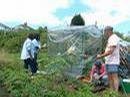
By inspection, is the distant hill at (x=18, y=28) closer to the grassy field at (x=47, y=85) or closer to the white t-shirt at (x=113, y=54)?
the grassy field at (x=47, y=85)

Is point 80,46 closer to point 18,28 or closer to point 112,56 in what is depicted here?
point 112,56

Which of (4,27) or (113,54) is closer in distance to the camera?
(113,54)

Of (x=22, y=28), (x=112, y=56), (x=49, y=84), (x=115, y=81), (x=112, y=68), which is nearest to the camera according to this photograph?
(x=115, y=81)

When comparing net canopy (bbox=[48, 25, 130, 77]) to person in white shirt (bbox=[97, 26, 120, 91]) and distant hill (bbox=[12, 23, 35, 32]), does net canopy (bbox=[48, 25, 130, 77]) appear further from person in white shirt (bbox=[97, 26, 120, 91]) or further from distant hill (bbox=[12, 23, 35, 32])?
distant hill (bbox=[12, 23, 35, 32])

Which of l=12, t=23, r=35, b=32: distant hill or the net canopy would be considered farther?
l=12, t=23, r=35, b=32: distant hill

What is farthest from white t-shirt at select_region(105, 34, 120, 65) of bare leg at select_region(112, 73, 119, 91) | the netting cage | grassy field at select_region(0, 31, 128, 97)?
the netting cage

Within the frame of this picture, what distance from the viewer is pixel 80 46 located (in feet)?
69.5

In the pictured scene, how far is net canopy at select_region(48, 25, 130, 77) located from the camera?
19578 millimetres

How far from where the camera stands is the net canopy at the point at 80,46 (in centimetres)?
1958

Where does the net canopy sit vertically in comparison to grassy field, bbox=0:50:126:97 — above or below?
above

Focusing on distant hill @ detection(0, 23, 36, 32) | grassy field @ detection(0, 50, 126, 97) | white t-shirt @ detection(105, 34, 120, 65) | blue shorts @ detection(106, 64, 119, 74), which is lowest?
grassy field @ detection(0, 50, 126, 97)

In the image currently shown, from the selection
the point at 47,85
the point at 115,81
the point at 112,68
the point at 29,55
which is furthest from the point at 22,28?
the point at 115,81

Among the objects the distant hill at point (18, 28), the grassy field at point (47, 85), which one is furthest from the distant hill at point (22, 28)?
the grassy field at point (47, 85)

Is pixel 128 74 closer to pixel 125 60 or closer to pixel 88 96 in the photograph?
pixel 125 60
